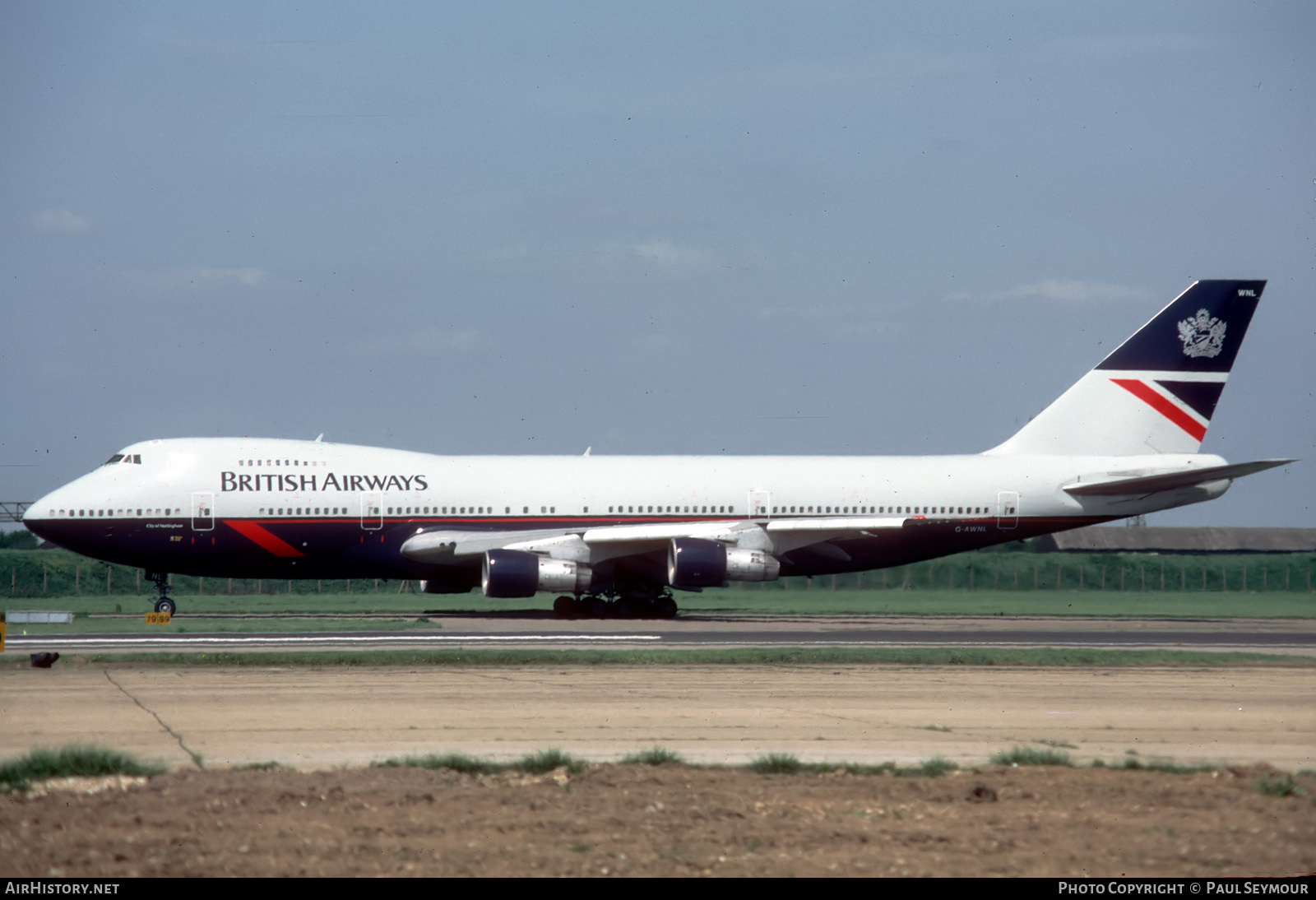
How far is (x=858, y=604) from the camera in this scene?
39969mm

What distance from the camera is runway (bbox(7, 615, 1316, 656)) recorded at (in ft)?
83.4

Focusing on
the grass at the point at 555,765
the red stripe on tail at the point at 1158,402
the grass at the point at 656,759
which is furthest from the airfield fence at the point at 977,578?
the grass at the point at 656,759

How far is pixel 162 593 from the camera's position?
114ft

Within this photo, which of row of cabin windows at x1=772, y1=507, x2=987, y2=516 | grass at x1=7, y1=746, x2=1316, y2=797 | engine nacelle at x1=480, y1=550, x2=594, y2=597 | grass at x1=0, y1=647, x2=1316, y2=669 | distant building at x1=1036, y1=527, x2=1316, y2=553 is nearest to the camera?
grass at x1=7, y1=746, x2=1316, y2=797

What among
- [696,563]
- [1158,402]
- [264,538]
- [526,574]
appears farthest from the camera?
[1158,402]

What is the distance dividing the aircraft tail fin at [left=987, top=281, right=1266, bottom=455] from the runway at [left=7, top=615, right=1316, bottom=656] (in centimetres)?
604

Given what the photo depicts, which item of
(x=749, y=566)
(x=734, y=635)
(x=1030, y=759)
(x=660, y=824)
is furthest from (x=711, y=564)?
(x=660, y=824)

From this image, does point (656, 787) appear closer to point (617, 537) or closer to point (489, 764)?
point (489, 764)

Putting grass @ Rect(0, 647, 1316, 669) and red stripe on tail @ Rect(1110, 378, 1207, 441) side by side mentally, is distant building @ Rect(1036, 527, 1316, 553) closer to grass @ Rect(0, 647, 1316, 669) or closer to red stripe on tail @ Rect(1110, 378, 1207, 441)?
red stripe on tail @ Rect(1110, 378, 1207, 441)

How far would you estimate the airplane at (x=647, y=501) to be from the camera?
112 ft

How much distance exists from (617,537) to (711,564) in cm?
239

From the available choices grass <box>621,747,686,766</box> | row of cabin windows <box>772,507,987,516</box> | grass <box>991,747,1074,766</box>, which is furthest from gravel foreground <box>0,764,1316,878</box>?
row of cabin windows <box>772,507,987,516</box>

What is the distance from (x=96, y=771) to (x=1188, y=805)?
8.45m
